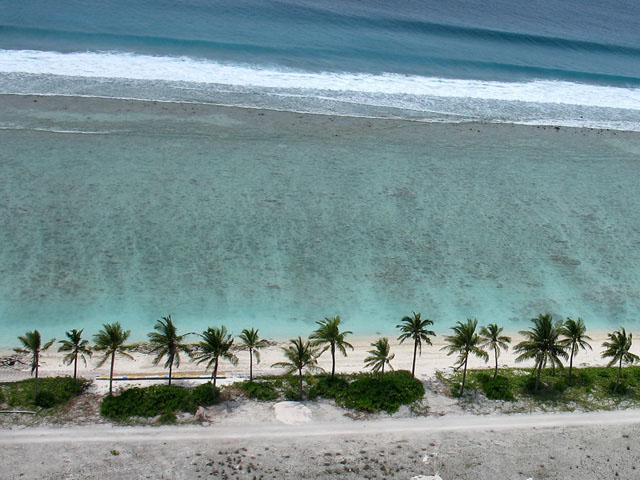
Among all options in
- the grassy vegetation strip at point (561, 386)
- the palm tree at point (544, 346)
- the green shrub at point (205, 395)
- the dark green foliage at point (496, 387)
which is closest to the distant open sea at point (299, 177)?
the grassy vegetation strip at point (561, 386)

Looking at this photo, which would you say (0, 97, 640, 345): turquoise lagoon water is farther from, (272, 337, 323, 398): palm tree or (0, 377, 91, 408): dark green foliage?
(272, 337, 323, 398): palm tree

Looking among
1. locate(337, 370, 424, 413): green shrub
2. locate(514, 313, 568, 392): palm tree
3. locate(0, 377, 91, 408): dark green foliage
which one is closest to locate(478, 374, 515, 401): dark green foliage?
locate(514, 313, 568, 392): palm tree

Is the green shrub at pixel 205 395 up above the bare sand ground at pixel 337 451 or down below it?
above

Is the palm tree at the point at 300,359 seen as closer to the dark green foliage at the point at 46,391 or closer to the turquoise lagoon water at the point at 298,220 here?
the turquoise lagoon water at the point at 298,220

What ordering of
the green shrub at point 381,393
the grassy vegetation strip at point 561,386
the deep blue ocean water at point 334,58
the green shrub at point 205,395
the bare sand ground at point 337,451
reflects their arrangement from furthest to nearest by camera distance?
the deep blue ocean water at point 334,58 → the grassy vegetation strip at point 561,386 → the green shrub at point 381,393 → the green shrub at point 205,395 → the bare sand ground at point 337,451

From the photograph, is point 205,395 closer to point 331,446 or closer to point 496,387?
point 331,446

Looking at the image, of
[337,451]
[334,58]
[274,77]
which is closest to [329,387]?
[337,451]

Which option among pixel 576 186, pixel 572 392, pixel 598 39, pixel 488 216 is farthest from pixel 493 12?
pixel 572 392
